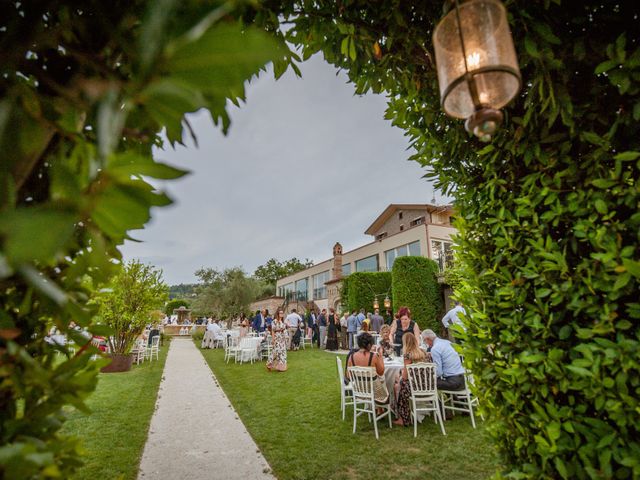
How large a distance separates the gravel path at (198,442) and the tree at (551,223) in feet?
10.8

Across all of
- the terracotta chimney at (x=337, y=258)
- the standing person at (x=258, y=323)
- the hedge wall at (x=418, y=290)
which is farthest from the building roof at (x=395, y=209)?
the standing person at (x=258, y=323)

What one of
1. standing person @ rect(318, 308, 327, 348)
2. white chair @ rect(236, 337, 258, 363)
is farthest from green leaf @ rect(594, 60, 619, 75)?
standing person @ rect(318, 308, 327, 348)

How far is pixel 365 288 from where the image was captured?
18.5 metres

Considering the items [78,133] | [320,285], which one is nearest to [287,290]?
[320,285]

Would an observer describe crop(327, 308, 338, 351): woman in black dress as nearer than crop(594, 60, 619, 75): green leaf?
No

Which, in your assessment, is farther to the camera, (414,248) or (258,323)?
(414,248)

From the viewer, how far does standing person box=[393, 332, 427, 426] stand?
19.2ft

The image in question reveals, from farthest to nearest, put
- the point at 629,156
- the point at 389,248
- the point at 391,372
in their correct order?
the point at 389,248, the point at 391,372, the point at 629,156

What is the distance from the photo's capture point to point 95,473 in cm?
394

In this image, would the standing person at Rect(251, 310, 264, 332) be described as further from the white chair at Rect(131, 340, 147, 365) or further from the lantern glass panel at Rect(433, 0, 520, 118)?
the lantern glass panel at Rect(433, 0, 520, 118)

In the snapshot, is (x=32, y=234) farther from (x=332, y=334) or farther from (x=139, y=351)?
(x=332, y=334)

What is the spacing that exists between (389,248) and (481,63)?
23.6m

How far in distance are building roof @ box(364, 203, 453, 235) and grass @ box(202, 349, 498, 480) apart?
1922 centimetres

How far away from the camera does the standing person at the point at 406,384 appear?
584cm
